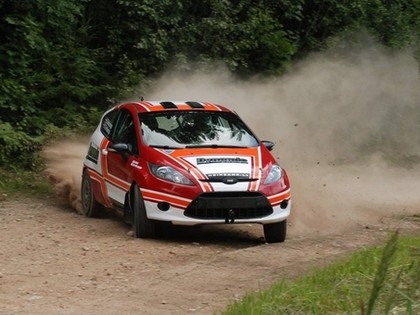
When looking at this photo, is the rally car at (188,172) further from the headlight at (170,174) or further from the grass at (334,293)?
the grass at (334,293)

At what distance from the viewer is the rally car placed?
11.2m

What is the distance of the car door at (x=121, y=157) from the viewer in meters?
12.1

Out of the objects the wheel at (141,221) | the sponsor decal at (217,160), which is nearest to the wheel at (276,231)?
the sponsor decal at (217,160)

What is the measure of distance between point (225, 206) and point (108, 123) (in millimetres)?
3200

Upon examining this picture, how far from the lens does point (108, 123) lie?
1379cm

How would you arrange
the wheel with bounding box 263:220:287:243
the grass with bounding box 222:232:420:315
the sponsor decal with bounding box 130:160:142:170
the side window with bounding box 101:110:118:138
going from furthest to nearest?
the side window with bounding box 101:110:118:138, the sponsor decal with bounding box 130:160:142:170, the wheel with bounding box 263:220:287:243, the grass with bounding box 222:232:420:315

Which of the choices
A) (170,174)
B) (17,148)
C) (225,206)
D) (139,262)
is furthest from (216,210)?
(17,148)

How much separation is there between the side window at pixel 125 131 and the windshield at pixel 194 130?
166mm

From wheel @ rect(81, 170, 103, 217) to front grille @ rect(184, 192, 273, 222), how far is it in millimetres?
2663

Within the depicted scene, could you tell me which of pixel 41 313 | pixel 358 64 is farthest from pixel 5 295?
pixel 358 64

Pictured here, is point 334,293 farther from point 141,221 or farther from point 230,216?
point 141,221

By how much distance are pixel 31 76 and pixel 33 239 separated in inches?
313

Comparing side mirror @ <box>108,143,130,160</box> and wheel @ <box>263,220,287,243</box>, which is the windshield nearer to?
side mirror @ <box>108,143,130,160</box>

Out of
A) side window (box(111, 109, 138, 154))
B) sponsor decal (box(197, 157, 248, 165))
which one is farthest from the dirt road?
side window (box(111, 109, 138, 154))
